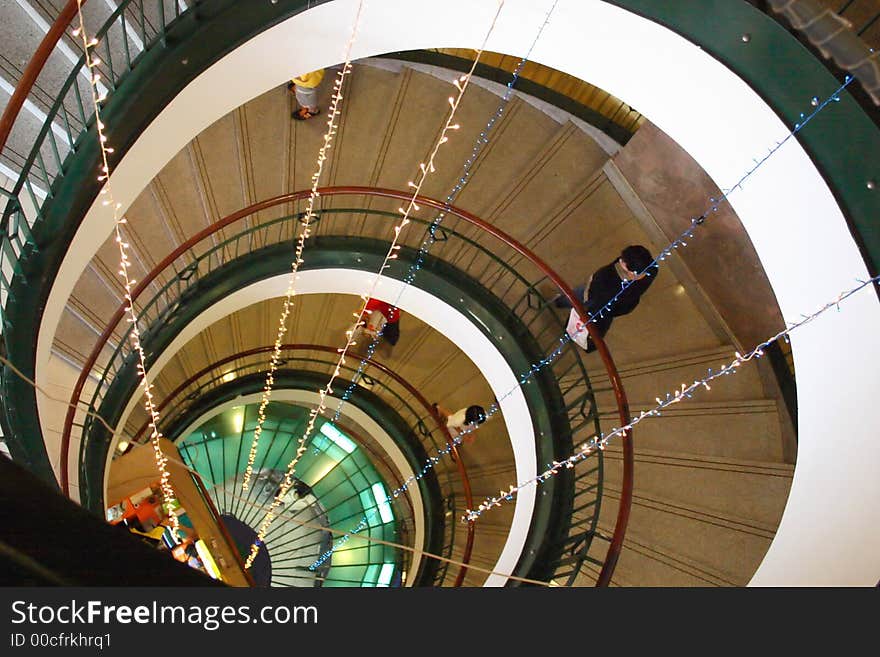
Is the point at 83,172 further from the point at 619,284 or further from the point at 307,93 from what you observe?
the point at 619,284

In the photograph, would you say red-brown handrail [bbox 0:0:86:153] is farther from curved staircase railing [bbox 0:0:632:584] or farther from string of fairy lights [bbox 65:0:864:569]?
string of fairy lights [bbox 65:0:864:569]

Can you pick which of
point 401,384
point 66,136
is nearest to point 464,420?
point 401,384

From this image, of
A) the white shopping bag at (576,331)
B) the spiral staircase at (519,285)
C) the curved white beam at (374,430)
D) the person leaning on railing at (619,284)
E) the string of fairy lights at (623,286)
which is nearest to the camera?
the string of fairy lights at (623,286)

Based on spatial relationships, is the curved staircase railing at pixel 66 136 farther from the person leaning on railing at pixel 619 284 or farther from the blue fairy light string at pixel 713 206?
the blue fairy light string at pixel 713 206

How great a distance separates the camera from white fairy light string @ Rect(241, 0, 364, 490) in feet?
18.2

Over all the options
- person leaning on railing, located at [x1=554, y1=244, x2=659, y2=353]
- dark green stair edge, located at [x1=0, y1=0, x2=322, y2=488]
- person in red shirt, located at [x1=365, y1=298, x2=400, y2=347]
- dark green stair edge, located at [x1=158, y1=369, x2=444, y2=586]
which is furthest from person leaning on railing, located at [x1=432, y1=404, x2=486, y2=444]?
dark green stair edge, located at [x1=0, y1=0, x2=322, y2=488]

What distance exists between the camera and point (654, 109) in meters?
5.25

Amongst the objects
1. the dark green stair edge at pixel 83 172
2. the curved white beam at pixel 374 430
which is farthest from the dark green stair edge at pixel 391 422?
the dark green stair edge at pixel 83 172

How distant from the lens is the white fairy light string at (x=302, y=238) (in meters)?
5.55

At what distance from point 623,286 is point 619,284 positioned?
2.5 inches

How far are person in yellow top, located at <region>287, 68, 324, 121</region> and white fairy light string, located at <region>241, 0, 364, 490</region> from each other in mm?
194

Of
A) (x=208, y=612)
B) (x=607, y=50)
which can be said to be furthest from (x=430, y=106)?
(x=208, y=612)

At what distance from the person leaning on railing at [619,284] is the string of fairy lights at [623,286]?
3 centimetres

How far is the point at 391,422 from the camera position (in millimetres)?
10484
